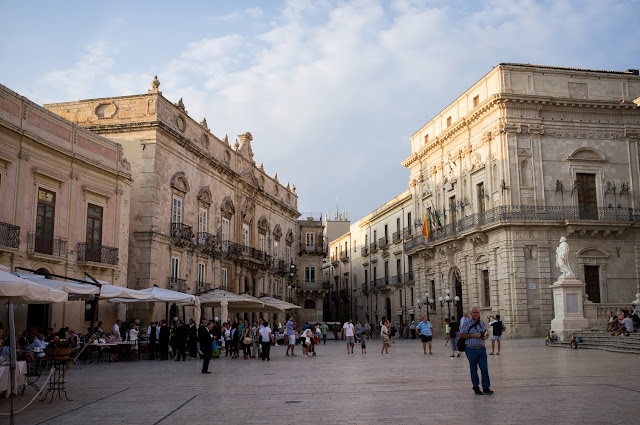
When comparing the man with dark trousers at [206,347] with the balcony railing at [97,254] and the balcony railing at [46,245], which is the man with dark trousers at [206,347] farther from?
the balcony railing at [97,254]

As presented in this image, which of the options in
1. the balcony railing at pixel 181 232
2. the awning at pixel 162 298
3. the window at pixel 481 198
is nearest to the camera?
the awning at pixel 162 298

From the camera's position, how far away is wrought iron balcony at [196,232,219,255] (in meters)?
32.6

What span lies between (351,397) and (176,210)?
885 inches

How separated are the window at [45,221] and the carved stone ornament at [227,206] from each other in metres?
15.5

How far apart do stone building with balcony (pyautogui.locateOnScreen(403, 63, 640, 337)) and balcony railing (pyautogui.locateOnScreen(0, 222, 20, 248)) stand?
71.9 ft

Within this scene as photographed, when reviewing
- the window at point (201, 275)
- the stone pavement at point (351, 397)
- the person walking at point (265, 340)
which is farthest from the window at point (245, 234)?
the stone pavement at point (351, 397)

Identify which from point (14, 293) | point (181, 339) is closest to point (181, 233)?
point (181, 339)

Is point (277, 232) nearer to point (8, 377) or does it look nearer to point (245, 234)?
point (245, 234)

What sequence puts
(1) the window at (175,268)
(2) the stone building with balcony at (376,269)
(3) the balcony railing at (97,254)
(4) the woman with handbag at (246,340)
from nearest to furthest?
(4) the woman with handbag at (246,340)
(3) the balcony railing at (97,254)
(1) the window at (175,268)
(2) the stone building with balcony at (376,269)

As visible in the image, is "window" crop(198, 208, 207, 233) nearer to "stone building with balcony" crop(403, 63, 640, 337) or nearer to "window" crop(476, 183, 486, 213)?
"stone building with balcony" crop(403, 63, 640, 337)

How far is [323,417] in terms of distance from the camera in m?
7.73

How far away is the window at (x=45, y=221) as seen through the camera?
20.2 m

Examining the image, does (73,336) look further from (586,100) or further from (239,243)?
(586,100)

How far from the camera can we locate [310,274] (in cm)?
5462
